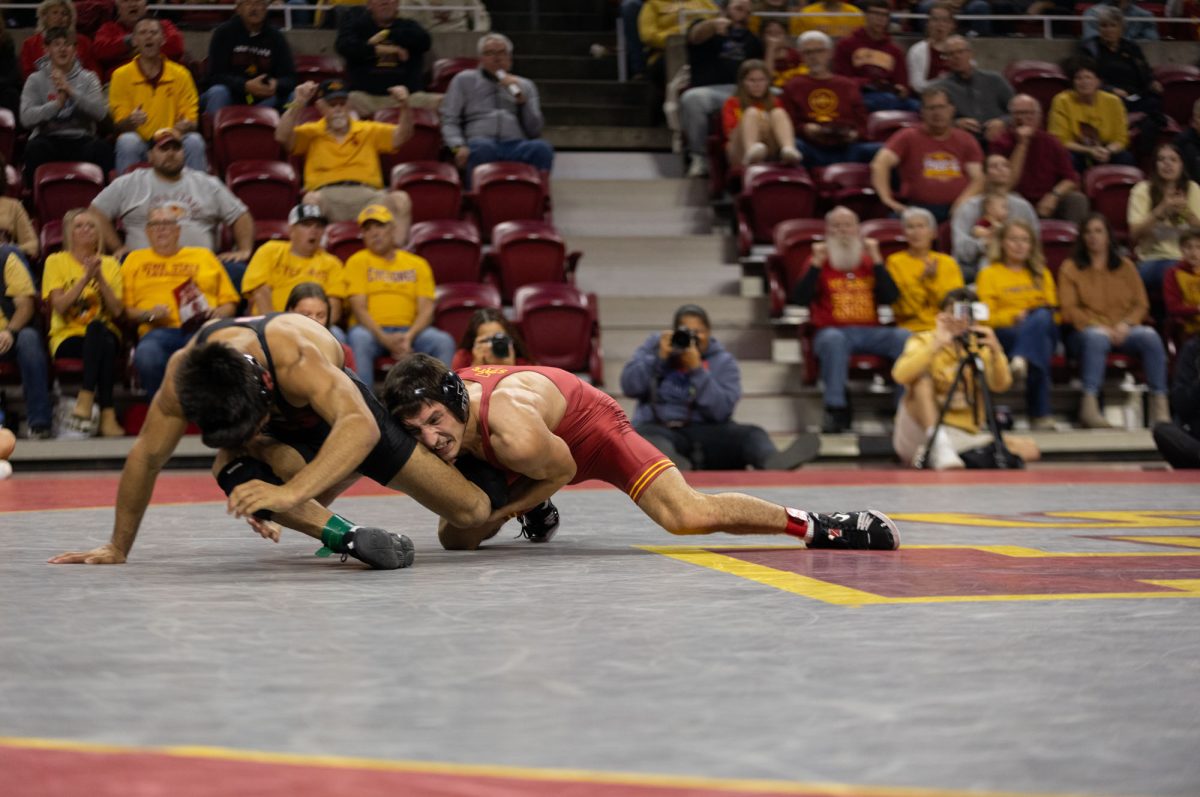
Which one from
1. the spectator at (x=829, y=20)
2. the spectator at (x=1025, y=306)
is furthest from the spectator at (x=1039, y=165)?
the spectator at (x=829, y=20)

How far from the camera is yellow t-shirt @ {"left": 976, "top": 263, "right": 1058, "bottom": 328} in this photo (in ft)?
29.5

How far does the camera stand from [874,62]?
1121cm

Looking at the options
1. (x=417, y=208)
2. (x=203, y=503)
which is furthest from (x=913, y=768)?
(x=417, y=208)

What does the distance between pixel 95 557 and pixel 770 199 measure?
23.7ft

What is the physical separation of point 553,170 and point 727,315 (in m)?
2.23

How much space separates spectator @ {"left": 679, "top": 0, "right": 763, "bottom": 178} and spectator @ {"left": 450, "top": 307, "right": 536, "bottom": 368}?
176 inches

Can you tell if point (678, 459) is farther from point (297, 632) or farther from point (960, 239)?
point (297, 632)

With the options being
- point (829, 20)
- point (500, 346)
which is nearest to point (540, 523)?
point (500, 346)

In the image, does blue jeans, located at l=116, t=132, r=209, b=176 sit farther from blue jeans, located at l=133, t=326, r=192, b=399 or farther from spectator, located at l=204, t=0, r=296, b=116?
blue jeans, located at l=133, t=326, r=192, b=399

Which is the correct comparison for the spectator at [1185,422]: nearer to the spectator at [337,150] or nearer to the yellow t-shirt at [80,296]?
the spectator at [337,150]

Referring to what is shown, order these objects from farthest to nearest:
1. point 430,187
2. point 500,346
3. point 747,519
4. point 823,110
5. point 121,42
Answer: point 823,110
point 121,42
point 430,187
point 500,346
point 747,519

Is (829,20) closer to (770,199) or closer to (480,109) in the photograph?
(770,199)

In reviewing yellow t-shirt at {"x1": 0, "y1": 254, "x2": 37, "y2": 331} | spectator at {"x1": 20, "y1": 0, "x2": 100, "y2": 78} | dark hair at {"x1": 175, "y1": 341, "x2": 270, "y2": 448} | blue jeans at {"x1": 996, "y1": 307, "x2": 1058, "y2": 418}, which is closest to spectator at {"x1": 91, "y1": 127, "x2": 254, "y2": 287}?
yellow t-shirt at {"x1": 0, "y1": 254, "x2": 37, "y2": 331}

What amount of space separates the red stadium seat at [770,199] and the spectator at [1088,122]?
2.21m
